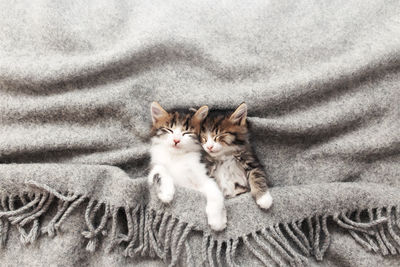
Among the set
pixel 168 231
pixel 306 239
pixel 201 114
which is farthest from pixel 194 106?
pixel 306 239

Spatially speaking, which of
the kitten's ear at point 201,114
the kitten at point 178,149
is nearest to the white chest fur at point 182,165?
the kitten at point 178,149

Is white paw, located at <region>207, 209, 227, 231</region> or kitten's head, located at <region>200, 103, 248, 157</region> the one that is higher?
kitten's head, located at <region>200, 103, 248, 157</region>

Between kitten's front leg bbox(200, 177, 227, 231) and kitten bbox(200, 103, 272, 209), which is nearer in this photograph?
kitten's front leg bbox(200, 177, 227, 231)

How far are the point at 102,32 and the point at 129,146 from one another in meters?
0.41

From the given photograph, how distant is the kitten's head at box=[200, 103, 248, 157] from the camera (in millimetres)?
964

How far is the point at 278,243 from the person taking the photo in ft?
2.70

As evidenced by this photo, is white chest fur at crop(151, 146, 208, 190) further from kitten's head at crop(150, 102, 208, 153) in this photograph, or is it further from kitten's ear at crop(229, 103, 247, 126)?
kitten's ear at crop(229, 103, 247, 126)

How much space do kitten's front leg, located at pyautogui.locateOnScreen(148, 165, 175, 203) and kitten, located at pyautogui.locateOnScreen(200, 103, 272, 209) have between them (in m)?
0.15

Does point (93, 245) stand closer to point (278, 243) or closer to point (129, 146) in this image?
point (129, 146)

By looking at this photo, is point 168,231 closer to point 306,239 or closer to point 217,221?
point 217,221

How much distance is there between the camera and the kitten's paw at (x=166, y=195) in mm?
827

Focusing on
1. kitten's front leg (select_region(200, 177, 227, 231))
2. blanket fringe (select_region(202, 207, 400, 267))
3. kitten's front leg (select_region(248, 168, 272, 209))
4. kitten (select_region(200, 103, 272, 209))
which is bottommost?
blanket fringe (select_region(202, 207, 400, 267))

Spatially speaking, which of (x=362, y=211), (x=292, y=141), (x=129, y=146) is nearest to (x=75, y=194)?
(x=129, y=146)

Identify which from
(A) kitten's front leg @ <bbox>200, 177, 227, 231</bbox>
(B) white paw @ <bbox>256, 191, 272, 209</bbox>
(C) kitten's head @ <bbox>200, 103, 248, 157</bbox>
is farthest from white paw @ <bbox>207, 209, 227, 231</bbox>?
(C) kitten's head @ <bbox>200, 103, 248, 157</bbox>
